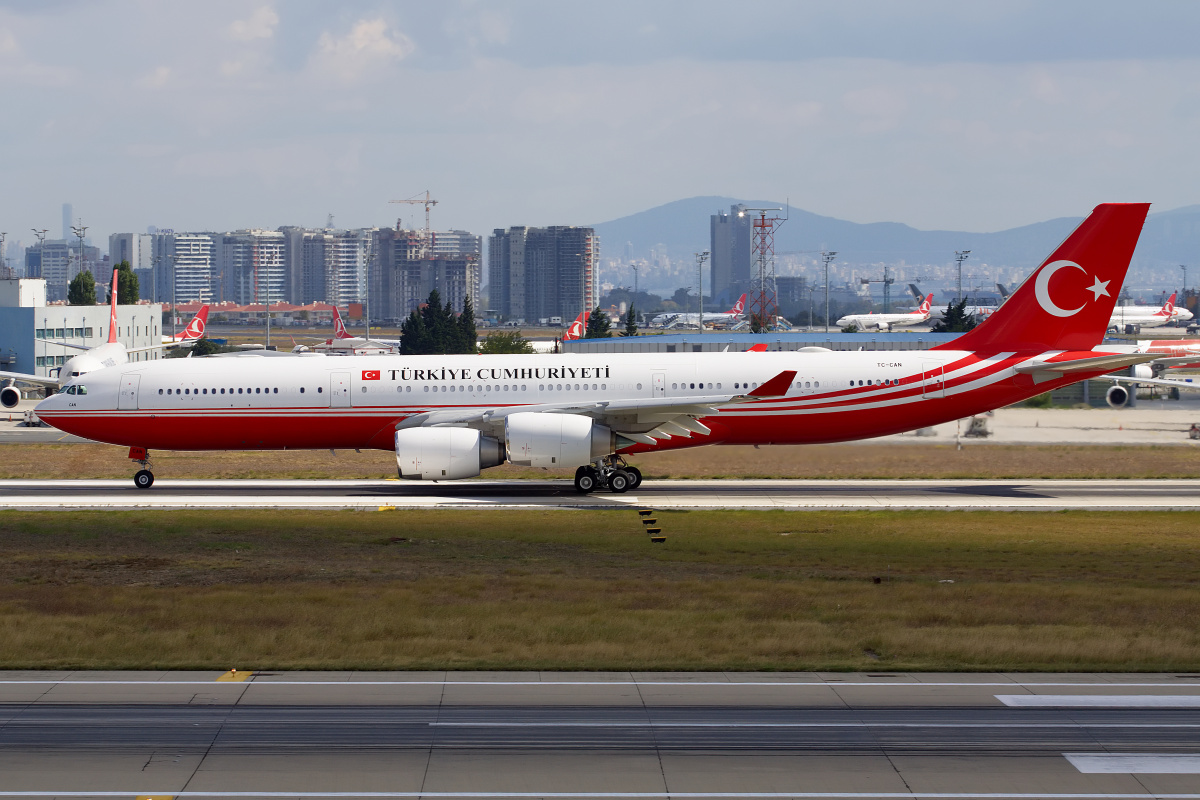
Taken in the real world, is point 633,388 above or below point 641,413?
above

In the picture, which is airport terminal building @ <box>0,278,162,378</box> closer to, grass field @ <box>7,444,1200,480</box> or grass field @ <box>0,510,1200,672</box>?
grass field @ <box>7,444,1200,480</box>

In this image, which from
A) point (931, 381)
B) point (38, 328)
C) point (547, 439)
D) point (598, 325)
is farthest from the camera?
point (598, 325)

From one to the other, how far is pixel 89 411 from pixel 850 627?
2867cm

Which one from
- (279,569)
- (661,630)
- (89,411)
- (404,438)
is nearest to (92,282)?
(89,411)

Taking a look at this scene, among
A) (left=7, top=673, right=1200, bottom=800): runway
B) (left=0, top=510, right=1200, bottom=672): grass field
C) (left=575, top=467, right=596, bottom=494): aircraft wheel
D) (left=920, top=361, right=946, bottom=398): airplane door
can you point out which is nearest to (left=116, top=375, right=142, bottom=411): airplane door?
(left=0, top=510, right=1200, bottom=672): grass field

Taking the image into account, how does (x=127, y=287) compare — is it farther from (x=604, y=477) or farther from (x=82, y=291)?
(x=604, y=477)

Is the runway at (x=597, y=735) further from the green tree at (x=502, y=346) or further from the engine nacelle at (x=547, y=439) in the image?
the green tree at (x=502, y=346)

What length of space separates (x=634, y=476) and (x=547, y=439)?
14.4 feet

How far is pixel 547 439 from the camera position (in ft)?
119

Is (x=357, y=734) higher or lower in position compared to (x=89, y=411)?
lower

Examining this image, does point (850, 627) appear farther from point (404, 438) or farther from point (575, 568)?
point (404, 438)

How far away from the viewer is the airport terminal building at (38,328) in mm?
107812

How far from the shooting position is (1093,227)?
3959 cm

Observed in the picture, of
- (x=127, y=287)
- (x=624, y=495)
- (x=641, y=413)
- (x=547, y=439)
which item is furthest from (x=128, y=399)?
(x=127, y=287)
